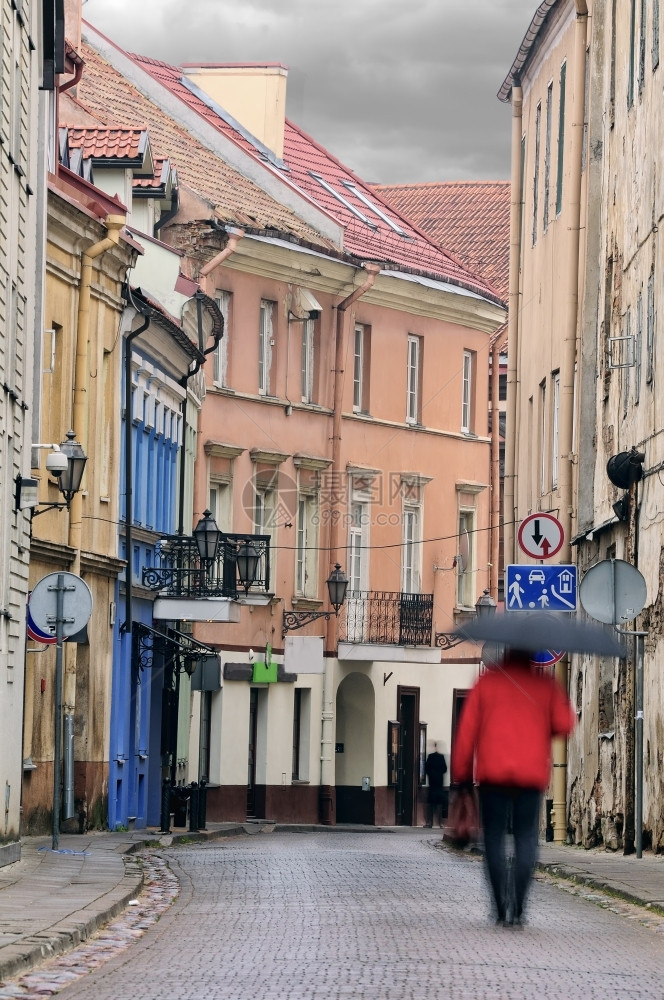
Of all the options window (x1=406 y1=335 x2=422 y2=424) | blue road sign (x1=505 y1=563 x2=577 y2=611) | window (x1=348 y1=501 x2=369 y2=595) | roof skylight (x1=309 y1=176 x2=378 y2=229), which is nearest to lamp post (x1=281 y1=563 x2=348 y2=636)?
window (x1=348 y1=501 x2=369 y2=595)

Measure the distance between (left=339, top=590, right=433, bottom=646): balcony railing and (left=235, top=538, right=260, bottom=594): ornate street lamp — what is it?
36.6 feet

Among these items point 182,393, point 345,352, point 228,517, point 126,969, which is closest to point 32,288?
point 126,969

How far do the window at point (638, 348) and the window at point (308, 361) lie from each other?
21211mm

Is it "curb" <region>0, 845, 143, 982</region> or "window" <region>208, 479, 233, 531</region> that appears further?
"window" <region>208, 479, 233, 531</region>

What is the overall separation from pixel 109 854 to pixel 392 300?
88.2 ft

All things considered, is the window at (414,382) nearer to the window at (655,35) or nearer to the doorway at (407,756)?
the doorway at (407,756)

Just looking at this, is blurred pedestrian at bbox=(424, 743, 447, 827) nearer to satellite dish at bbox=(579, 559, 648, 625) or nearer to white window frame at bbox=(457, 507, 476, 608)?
white window frame at bbox=(457, 507, 476, 608)

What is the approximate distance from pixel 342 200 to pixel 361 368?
16.8ft

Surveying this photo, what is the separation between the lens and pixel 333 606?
4528 cm

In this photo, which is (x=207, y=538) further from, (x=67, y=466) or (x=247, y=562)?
(x=67, y=466)

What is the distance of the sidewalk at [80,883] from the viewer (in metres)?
12.0

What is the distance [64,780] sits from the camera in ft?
87.0

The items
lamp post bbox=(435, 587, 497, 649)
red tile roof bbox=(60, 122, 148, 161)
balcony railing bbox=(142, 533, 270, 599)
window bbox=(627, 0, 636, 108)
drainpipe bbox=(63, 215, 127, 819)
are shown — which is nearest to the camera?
window bbox=(627, 0, 636, 108)

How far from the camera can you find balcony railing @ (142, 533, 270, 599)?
33.4 m
